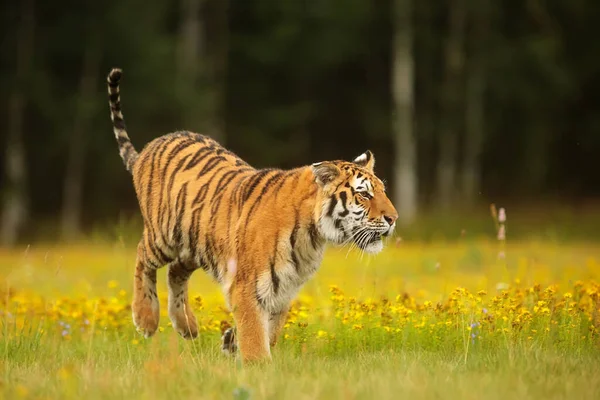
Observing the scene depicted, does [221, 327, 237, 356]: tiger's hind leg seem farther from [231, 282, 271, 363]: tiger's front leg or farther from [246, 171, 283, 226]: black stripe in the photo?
[246, 171, 283, 226]: black stripe

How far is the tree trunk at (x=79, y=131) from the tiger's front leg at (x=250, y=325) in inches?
686

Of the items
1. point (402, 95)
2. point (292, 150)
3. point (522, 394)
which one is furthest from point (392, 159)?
point (522, 394)

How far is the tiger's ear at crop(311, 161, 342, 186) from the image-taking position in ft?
19.8

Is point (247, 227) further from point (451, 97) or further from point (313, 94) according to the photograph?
point (313, 94)

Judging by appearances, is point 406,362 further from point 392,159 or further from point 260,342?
point 392,159

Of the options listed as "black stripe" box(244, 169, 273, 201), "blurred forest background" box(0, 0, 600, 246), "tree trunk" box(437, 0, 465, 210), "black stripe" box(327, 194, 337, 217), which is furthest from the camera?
"tree trunk" box(437, 0, 465, 210)

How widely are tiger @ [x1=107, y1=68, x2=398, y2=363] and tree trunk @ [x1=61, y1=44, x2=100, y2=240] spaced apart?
1579 cm

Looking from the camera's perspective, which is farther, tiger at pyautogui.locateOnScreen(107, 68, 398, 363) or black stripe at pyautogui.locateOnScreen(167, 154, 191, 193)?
black stripe at pyautogui.locateOnScreen(167, 154, 191, 193)

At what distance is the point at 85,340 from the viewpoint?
23.0 ft

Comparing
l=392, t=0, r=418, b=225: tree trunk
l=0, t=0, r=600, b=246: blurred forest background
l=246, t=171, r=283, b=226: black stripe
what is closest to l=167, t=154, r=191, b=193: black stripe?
l=246, t=171, r=283, b=226: black stripe

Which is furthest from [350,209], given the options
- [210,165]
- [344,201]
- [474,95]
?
[474,95]

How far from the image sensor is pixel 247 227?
6203mm

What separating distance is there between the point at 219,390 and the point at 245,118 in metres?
26.7

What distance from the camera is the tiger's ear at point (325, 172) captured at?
6023 millimetres
